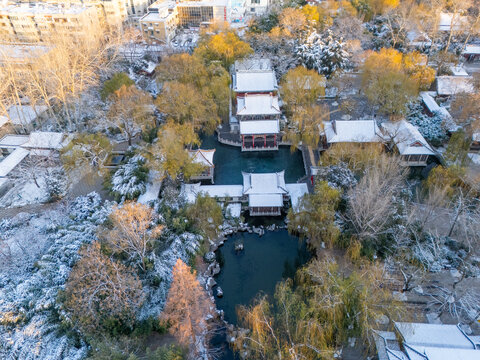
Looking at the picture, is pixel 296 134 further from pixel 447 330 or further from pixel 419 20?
pixel 419 20

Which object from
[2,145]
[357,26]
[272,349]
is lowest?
[2,145]

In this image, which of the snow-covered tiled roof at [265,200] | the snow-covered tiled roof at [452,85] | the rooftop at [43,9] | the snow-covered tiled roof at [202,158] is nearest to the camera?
the snow-covered tiled roof at [265,200]

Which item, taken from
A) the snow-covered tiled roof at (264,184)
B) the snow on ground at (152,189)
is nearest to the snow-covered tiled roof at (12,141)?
the snow on ground at (152,189)

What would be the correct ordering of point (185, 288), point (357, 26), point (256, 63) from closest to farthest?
point (185, 288), point (256, 63), point (357, 26)

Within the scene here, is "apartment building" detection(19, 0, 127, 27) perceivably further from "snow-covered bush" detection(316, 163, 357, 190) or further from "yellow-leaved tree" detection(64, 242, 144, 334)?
"yellow-leaved tree" detection(64, 242, 144, 334)

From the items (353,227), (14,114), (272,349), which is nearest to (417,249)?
(353,227)

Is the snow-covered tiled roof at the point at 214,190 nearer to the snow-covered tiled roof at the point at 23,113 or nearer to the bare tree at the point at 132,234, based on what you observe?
the bare tree at the point at 132,234
